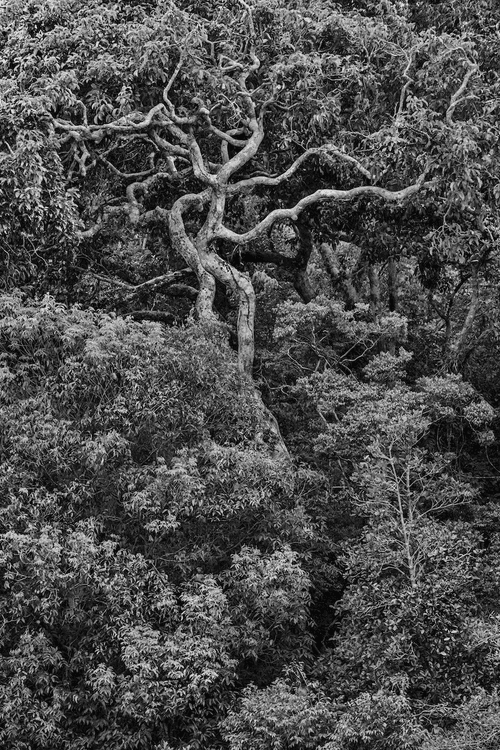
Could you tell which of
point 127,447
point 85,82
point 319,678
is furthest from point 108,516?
point 85,82

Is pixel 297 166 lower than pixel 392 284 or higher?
higher

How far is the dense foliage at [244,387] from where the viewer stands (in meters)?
9.39

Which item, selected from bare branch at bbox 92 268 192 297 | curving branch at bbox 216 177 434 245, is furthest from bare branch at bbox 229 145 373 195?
bare branch at bbox 92 268 192 297

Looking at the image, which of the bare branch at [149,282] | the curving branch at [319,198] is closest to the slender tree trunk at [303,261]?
the bare branch at [149,282]

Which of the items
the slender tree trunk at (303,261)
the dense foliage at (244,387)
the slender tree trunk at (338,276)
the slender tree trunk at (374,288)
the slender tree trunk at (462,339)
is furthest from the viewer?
the slender tree trunk at (338,276)

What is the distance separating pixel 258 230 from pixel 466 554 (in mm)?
5038

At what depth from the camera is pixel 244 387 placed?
11.4 meters

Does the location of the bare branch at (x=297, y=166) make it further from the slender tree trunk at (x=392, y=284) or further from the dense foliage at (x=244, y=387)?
the slender tree trunk at (x=392, y=284)

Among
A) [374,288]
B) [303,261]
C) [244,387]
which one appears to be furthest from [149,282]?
[374,288]

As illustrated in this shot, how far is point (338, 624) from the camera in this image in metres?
11.8

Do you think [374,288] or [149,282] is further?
[374,288]

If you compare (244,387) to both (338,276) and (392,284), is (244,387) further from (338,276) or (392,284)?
(338,276)

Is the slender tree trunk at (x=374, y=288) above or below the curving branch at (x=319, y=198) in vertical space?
below

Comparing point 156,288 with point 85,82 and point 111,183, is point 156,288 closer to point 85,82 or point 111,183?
point 111,183
